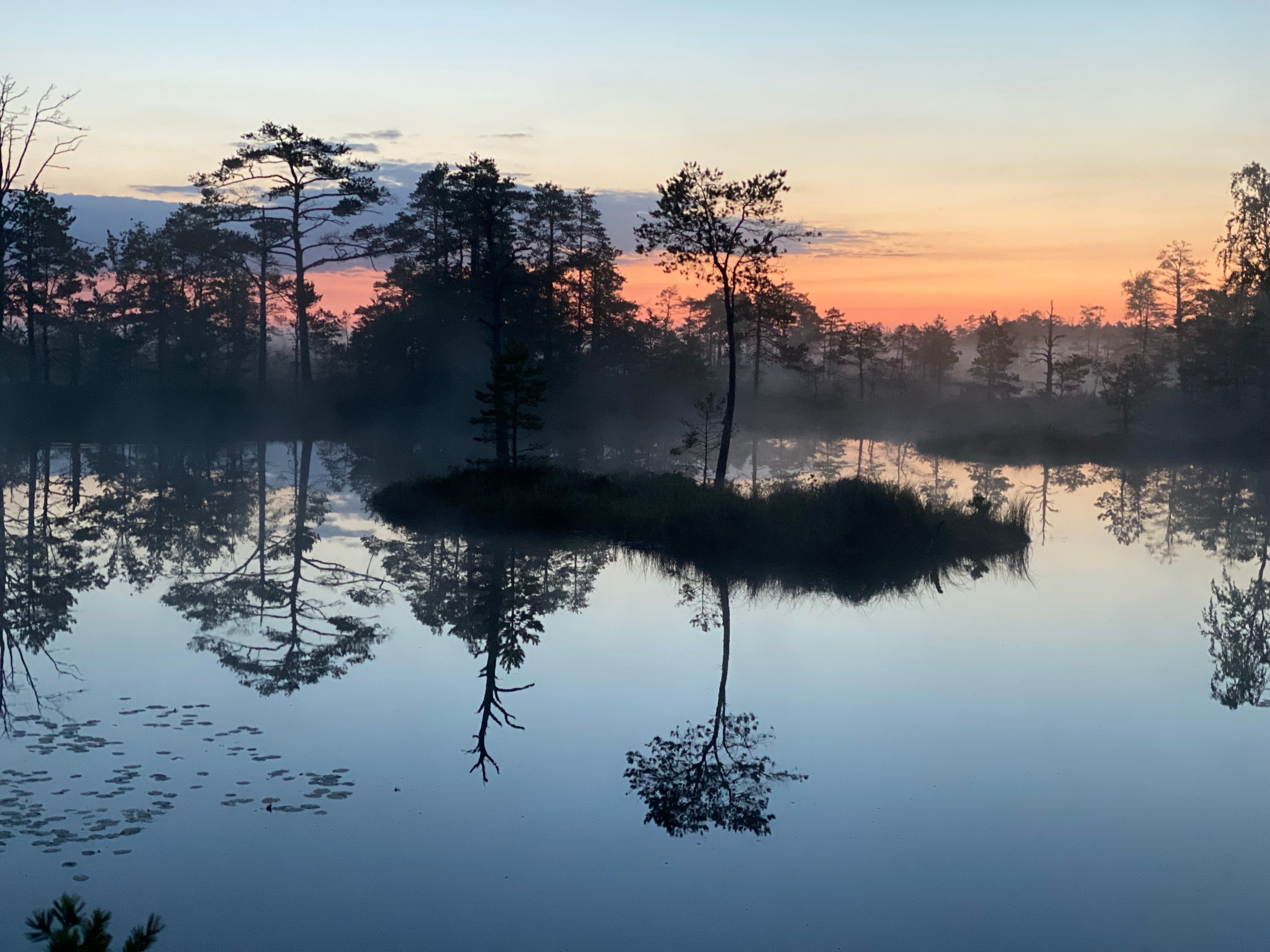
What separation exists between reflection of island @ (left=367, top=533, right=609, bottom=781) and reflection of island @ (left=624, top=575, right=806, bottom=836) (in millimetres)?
1558

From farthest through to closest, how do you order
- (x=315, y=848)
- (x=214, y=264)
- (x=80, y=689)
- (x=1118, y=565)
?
(x=214, y=264) < (x=1118, y=565) < (x=80, y=689) < (x=315, y=848)

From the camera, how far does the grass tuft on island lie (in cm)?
2031

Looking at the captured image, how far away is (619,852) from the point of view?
25.4 ft

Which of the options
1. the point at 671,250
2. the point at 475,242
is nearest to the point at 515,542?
the point at 671,250

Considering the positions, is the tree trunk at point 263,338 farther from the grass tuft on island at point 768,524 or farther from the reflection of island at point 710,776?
the reflection of island at point 710,776

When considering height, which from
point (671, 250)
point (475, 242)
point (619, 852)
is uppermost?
point (475, 242)

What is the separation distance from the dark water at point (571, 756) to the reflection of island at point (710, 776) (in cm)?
4

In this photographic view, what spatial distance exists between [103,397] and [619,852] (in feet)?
203

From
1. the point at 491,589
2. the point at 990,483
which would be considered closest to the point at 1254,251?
the point at 990,483

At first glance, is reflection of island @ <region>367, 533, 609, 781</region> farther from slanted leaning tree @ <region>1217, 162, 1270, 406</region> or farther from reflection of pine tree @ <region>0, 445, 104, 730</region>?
slanted leaning tree @ <region>1217, 162, 1270, 406</region>

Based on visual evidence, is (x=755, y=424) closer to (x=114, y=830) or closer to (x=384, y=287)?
(x=384, y=287)

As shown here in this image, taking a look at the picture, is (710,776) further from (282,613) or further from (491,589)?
(282,613)

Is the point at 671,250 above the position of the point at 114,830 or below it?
above

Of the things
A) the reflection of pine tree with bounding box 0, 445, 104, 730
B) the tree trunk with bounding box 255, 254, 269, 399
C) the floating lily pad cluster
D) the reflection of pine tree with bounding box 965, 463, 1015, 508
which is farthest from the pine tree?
the tree trunk with bounding box 255, 254, 269, 399
